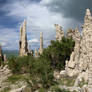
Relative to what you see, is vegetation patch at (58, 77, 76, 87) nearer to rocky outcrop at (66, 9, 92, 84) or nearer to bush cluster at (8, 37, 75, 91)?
rocky outcrop at (66, 9, 92, 84)

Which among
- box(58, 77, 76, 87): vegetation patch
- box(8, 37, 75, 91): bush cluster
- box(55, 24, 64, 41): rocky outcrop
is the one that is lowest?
box(58, 77, 76, 87): vegetation patch

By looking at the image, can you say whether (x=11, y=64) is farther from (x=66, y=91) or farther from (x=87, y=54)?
(x=66, y=91)

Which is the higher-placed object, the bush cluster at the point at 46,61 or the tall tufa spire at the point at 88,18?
the tall tufa spire at the point at 88,18

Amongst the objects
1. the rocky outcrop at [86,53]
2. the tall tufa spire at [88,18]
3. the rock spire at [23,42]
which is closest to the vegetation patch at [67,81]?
the rocky outcrop at [86,53]

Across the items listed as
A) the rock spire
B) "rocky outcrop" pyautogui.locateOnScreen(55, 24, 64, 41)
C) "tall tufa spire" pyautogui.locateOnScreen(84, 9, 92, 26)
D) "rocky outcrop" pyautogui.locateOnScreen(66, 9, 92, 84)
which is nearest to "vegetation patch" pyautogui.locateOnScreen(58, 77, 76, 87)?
"rocky outcrop" pyautogui.locateOnScreen(66, 9, 92, 84)

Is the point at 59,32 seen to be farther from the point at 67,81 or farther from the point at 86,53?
the point at 86,53

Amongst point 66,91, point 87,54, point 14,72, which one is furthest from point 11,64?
point 66,91

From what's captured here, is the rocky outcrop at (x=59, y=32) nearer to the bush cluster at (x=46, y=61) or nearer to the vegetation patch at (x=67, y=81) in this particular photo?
the bush cluster at (x=46, y=61)

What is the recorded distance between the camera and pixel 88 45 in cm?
2100

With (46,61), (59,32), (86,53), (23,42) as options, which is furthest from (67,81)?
(23,42)

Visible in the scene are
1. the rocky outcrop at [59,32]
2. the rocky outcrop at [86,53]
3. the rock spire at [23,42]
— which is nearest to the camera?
the rocky outcrop at [86,53]

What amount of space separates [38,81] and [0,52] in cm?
3423

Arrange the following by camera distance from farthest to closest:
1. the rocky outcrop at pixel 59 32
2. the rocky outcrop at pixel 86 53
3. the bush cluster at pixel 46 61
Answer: the rocky outcrop at pixel 59 32 → the bush cluster at pixel 46 61 → the rocky outcrop at pixel 86 53

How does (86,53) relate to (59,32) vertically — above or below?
below
